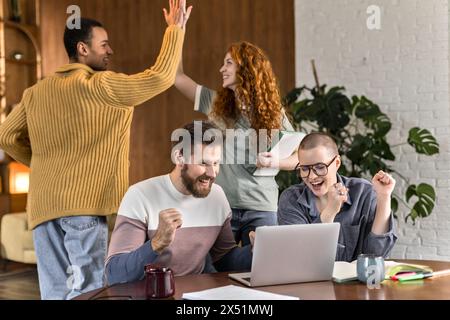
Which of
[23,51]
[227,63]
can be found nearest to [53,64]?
[23,51]

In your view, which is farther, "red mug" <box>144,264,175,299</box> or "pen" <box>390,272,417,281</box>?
"pen" <box>390,272,417,281</box>

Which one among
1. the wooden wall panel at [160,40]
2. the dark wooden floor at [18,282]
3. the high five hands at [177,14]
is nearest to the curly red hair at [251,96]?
the high five hands at [177,14]

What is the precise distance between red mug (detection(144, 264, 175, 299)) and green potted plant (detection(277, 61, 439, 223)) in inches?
117

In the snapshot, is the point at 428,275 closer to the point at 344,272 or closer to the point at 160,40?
the point at 344,272

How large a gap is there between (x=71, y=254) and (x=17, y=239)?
11.9 feet

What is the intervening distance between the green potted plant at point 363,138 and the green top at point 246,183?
6.42 feet

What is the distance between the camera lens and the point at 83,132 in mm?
2498

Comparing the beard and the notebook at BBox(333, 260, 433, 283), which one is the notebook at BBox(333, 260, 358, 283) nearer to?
the notebook at BBox(333, 260, 433, 283)

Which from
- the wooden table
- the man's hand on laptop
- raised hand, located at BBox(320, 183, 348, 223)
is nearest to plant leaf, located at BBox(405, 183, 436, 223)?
raised hand, located at BBox(320, 183, 348, 223)

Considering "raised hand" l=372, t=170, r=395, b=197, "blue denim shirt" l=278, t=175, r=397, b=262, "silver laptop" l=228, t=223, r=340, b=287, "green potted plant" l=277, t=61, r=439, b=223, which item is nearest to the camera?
"silver laptop" l=228, t=223, r=340, b=287

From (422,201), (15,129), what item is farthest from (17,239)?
(422,201)

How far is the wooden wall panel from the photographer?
18.7 ft

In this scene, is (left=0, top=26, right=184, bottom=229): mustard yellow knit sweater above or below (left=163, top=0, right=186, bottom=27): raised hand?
below

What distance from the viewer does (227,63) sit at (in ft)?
9.19
